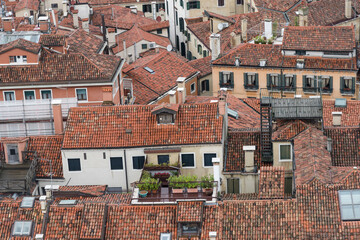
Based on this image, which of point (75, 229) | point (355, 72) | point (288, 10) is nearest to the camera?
point (75, 229)

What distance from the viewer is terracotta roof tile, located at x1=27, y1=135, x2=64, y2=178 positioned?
218 ft

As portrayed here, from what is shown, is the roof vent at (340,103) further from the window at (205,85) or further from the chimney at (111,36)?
the chimney at (111,36)

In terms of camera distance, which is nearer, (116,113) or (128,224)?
(128,224)

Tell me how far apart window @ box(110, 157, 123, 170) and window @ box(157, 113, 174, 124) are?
4006mm

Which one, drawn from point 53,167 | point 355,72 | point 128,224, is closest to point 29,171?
point 53,167

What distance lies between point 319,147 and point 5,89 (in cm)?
2667

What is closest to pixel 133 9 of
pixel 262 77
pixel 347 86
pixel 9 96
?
pixel 262 77

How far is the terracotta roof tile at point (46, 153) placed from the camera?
2621 inches

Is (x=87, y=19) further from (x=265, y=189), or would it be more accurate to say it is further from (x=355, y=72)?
(x=265, y=189)

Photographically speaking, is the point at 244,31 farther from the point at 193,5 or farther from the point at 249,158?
the point at 249,158

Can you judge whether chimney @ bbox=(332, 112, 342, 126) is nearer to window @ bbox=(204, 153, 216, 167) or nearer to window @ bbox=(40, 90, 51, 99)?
window @ bbox=(204, 153, 216, 167)

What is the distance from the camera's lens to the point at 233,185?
213ft

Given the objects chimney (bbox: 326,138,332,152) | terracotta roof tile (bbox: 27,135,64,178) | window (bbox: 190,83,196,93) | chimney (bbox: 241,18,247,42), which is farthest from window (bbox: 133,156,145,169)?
chimney (bbox: 241,18,247,42)

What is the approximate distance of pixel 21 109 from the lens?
73375mm
